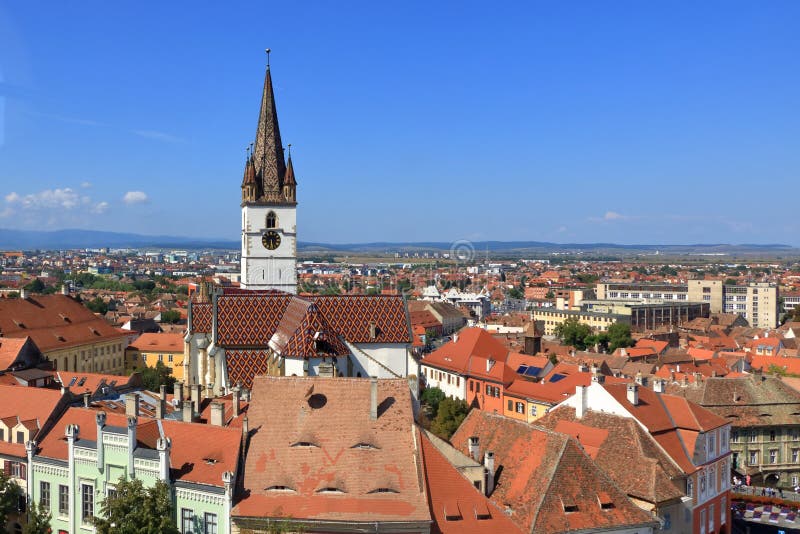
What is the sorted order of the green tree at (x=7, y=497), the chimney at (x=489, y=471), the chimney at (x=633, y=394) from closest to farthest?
the green tree at (x=7, y=497) → the chimney at (x=489, y=471) → the chimney at (x=633, y=394)

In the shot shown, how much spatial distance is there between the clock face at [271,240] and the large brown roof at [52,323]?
28.6 meters

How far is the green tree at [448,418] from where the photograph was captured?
179 ft

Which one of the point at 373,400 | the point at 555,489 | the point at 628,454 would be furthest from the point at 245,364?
the point at 555,489

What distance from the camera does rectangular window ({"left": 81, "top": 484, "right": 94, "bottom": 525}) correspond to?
109 ft

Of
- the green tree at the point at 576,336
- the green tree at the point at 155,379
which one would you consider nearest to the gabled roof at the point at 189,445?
the green tree at the point at 155,379

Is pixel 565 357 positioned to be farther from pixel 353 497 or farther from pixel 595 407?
pixel 353 497

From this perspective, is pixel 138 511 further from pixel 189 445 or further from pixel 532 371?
pixel 532 371

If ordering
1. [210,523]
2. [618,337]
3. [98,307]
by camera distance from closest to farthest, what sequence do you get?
[210,523]
[618,337]
[98,307]

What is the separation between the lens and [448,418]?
5906cm

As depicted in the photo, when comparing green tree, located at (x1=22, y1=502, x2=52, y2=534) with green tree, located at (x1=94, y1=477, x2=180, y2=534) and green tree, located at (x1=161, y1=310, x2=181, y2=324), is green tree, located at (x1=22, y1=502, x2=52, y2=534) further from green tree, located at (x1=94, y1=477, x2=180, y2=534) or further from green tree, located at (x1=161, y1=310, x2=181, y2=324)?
green tree, located at (x1=161, y1=310, x2=181, y2=324)

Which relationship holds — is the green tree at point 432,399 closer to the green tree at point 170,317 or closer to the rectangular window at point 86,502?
the rectangular window at point 86,502

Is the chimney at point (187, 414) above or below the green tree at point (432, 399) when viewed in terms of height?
above

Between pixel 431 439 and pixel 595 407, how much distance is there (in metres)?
13.5

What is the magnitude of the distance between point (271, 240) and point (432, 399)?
2000 centimetres
